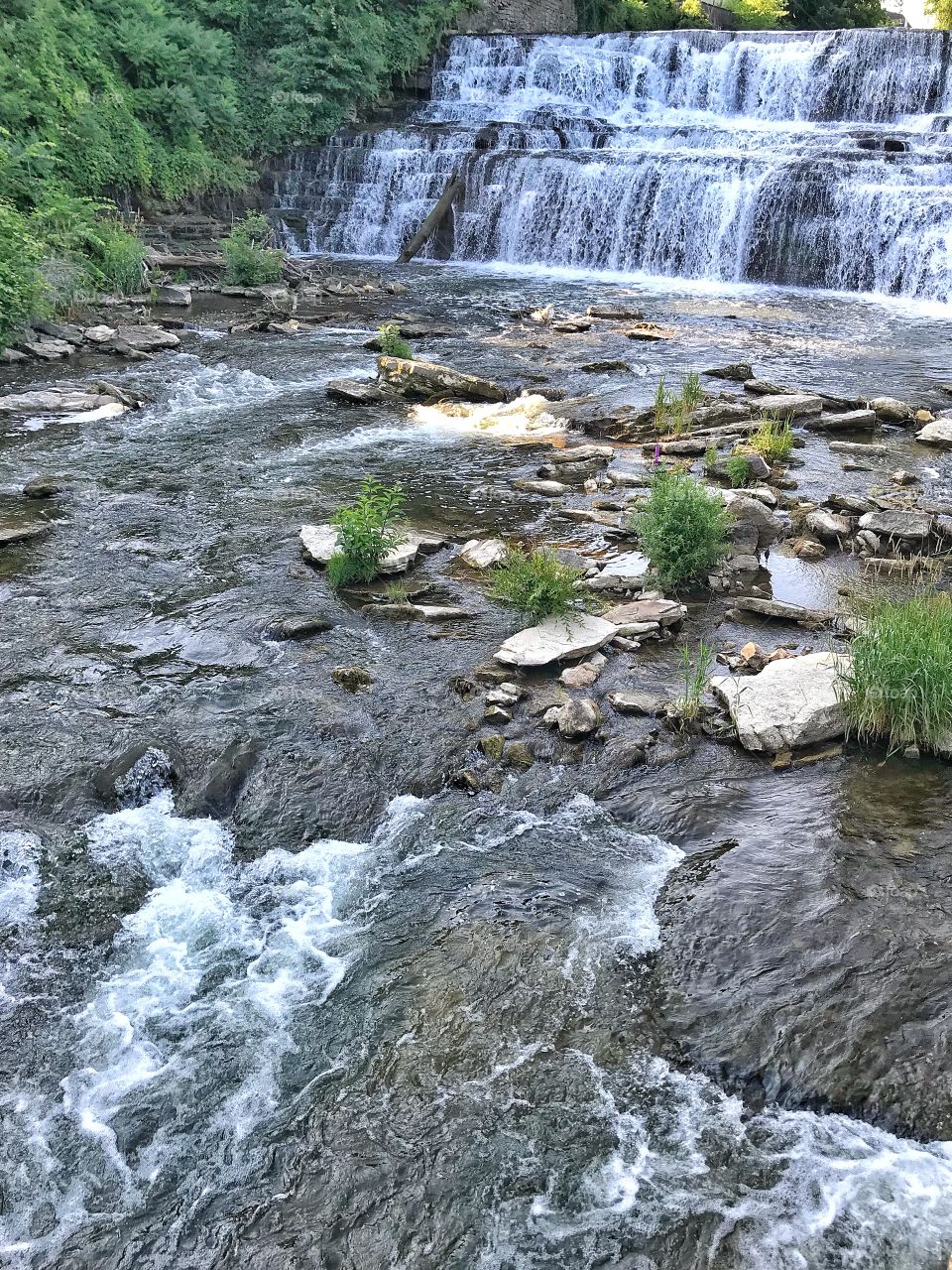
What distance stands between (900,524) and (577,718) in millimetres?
3752

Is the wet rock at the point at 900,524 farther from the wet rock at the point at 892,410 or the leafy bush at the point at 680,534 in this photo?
the wet rock at the point at 892,410

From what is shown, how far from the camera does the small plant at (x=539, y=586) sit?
6.54 metres

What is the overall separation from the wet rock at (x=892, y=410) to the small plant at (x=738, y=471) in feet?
9.60

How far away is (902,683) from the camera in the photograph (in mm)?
5316

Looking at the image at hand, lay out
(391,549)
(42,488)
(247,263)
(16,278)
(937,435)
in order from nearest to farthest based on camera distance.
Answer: (391,549)
(42,488)
(937,435)
(16,278)
(247,263)

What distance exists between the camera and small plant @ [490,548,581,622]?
6.54 metres

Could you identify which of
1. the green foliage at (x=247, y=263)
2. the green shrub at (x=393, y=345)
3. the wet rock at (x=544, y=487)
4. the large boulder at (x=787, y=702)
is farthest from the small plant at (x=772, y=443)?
the green foliage at (x=247, y=263)

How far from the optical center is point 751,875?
15.3 feet

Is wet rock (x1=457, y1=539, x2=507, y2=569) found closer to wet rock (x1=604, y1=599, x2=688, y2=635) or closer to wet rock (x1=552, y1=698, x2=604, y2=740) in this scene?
wet rock (x1=604, y1=599, x2=688, y2=635)

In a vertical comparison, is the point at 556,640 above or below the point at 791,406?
below

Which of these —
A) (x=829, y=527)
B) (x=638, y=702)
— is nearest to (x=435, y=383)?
(x=829, y=527)

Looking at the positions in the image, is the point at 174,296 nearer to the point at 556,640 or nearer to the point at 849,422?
the point at 849,422

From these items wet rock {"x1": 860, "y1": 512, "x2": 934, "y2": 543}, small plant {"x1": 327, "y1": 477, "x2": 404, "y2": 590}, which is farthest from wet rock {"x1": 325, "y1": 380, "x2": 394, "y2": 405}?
wet rock {"x1": 860, "y1": 512, "x2": 934, "y2": 543}

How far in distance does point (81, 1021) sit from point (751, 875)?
2883 mm
